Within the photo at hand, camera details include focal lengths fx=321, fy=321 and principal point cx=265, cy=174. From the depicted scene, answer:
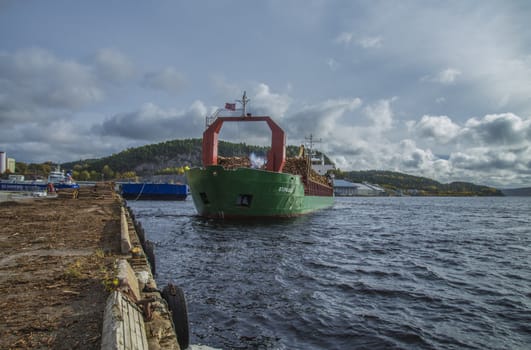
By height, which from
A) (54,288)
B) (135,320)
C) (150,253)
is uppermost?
(135,320)

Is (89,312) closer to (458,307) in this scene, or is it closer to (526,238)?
(458,307)

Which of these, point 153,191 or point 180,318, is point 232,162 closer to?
point 180,318

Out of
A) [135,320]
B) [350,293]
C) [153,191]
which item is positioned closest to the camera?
[135,320]

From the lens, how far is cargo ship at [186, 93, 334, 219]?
1902 centimetres

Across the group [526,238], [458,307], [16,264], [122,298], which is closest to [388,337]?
[458,307]

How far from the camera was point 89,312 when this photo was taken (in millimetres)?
3473

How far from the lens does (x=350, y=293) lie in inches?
281

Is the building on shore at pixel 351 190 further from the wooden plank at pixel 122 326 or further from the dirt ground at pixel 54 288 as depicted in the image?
the wooden plank at pixel 122 326

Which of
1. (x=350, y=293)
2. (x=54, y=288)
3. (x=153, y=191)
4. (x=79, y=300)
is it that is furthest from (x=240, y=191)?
(x=153, y=191)

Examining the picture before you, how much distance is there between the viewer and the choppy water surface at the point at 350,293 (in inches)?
201

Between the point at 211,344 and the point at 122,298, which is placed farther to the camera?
the point at 211,344

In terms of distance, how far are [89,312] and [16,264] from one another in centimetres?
317

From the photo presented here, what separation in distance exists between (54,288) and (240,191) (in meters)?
15.1

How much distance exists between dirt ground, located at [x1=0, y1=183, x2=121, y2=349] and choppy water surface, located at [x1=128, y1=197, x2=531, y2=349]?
1.75 metres
